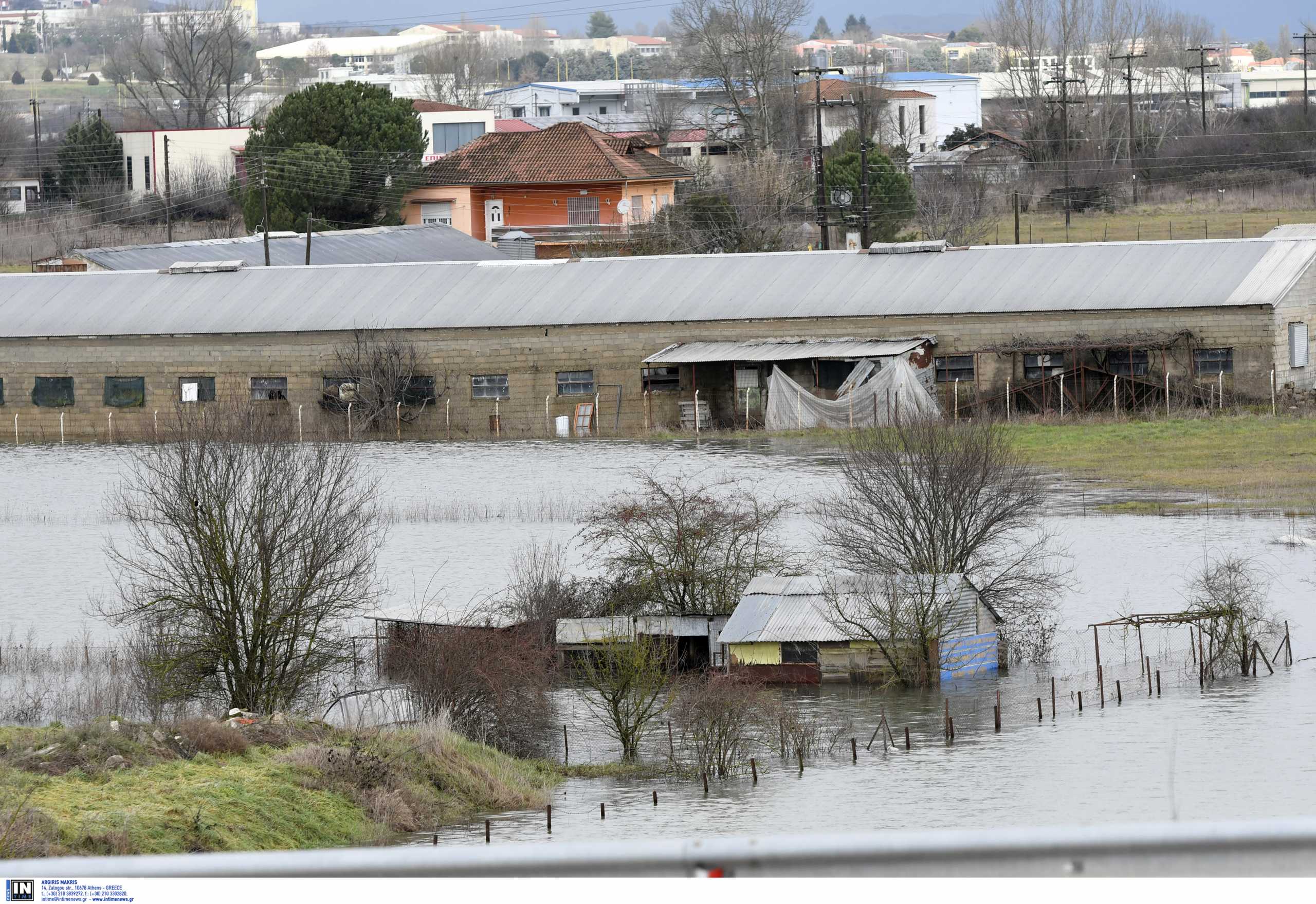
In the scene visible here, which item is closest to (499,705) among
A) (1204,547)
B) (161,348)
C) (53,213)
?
(1204,547)

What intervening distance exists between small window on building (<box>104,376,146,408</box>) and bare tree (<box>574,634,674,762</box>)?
2672 centimetres

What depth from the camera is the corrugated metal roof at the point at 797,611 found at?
21859 millimetres

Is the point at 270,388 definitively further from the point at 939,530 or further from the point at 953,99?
the point at 953,99

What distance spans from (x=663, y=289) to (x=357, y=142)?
32.4 metres

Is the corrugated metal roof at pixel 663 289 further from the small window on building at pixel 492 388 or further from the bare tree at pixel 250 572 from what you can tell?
the bare tree at pixel 250 572

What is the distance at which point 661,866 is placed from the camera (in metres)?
2.26

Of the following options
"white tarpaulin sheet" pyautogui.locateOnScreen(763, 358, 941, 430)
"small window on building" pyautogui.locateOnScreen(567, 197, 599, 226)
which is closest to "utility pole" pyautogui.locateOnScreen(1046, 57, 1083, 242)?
"small window on building" pyautogui.locateOnScreen(567, 197, 599, 226)

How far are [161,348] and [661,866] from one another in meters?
44.9

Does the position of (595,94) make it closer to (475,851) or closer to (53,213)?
(53,213)

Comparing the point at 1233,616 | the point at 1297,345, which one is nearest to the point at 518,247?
the point at 1297,345

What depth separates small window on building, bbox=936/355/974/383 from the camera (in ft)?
136

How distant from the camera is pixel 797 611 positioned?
73.3 ft

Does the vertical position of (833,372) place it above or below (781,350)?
below

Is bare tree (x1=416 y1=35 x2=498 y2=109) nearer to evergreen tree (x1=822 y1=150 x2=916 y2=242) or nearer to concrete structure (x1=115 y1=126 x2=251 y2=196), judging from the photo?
concrete structure (x1=115 y1=126 x2=251 y2=196)
